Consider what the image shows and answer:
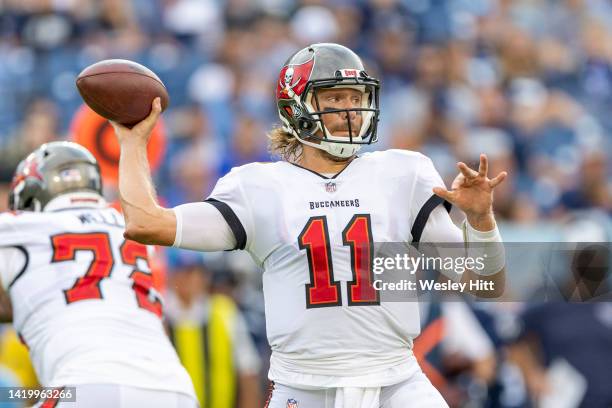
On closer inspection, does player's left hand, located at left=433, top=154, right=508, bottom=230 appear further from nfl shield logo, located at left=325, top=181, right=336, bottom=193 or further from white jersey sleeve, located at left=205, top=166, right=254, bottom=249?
white jersey sleeve, located at left=205, top=166, right=254, bottom=249

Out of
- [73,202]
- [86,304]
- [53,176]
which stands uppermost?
[53,176]

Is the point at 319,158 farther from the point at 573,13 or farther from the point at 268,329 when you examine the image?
the point at 573,13

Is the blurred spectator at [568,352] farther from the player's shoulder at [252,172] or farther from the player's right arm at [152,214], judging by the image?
the player's right arm at [152,214]

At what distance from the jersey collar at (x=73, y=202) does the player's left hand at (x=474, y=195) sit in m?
2.04

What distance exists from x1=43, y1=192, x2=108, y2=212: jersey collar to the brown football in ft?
4.26

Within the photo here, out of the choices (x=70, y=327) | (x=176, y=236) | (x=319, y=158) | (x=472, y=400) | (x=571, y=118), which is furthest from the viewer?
(x=571, y=118)

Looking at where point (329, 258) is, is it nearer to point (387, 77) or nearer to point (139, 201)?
point (139, 201)

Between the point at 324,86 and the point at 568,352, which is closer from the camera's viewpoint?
the point at 324,86

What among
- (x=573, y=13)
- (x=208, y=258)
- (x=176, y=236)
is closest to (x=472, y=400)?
(x=208, y=258)

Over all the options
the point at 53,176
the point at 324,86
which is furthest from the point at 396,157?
the point at 53,176

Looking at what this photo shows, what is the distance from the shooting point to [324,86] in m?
4.76

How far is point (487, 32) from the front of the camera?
42.4 feet

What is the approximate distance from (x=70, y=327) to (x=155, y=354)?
404mm

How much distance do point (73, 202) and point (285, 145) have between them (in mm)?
1273
